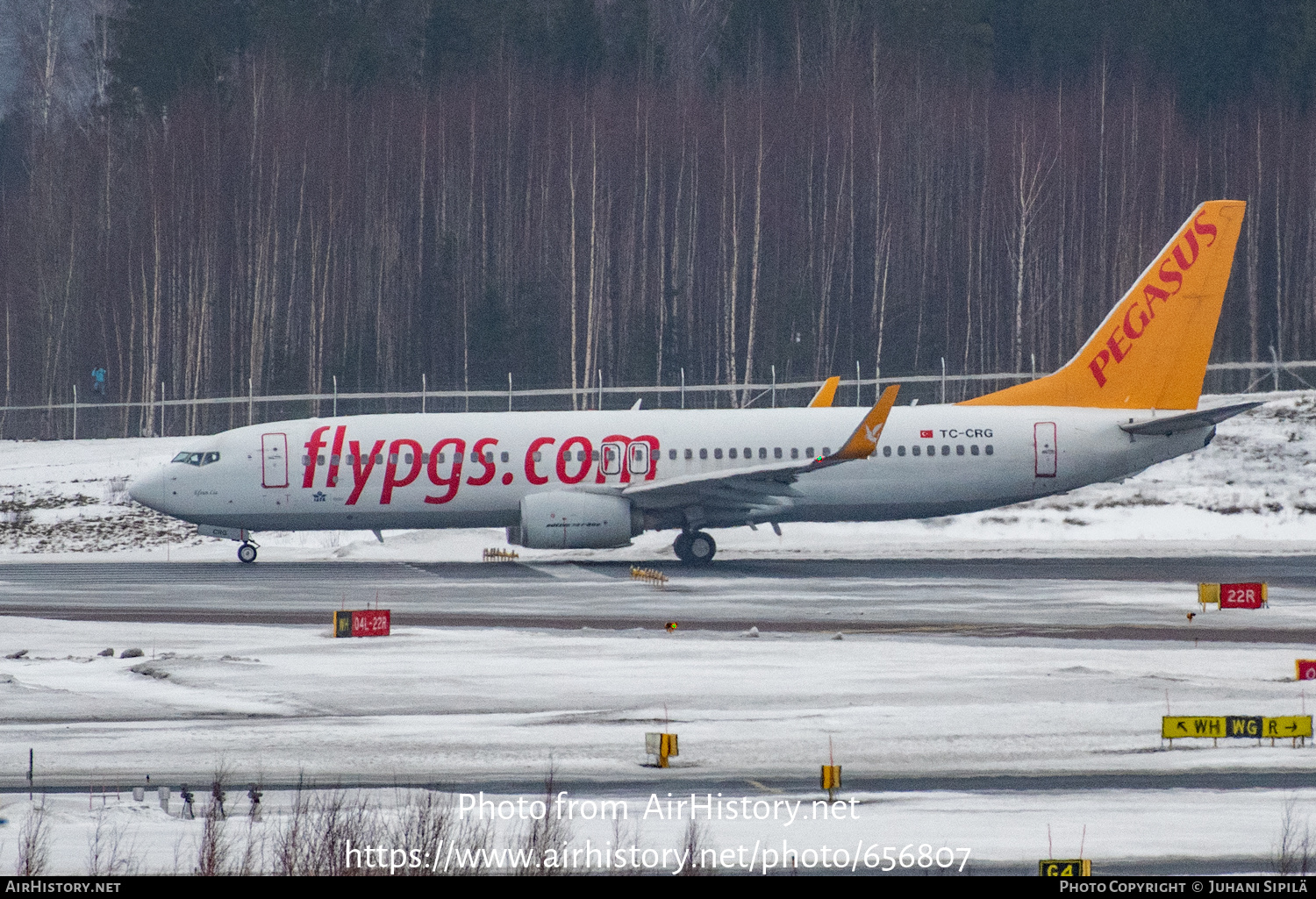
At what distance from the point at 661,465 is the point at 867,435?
5122 millimetres

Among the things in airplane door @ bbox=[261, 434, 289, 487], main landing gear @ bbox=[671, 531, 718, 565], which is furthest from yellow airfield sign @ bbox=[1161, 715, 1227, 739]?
airplane door @ bbox=[261, 434, 289, 487]

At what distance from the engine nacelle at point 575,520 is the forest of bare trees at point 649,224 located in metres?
34.4

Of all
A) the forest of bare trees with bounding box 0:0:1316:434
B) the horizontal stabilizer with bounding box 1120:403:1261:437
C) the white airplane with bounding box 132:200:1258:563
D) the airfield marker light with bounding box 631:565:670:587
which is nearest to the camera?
the airfield marker light with bounding box 631:565:670:587

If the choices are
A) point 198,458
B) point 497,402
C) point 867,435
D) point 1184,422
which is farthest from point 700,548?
point 497,402

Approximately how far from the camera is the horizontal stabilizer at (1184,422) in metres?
36.5

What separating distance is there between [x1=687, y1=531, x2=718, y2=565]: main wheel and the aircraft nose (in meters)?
12.7

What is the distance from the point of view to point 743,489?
120ft

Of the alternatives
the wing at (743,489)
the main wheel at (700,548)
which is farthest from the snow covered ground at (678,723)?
the main wheel at (700,548)

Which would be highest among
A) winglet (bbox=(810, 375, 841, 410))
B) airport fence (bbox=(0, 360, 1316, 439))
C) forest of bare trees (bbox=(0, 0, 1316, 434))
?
forest of bare trees (bbox=(0, 0, 1316, 434))

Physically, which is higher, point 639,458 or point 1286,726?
point 639,458

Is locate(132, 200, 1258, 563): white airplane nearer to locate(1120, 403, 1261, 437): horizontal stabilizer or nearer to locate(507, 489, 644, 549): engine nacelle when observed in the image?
locate(1120, 403, 1261, 437): horizontal stabilizer

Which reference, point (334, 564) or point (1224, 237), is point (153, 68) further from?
point (1224, 237)

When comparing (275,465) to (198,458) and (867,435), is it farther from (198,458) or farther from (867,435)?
(867,435)

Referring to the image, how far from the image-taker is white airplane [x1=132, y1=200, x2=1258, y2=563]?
37.3 m
